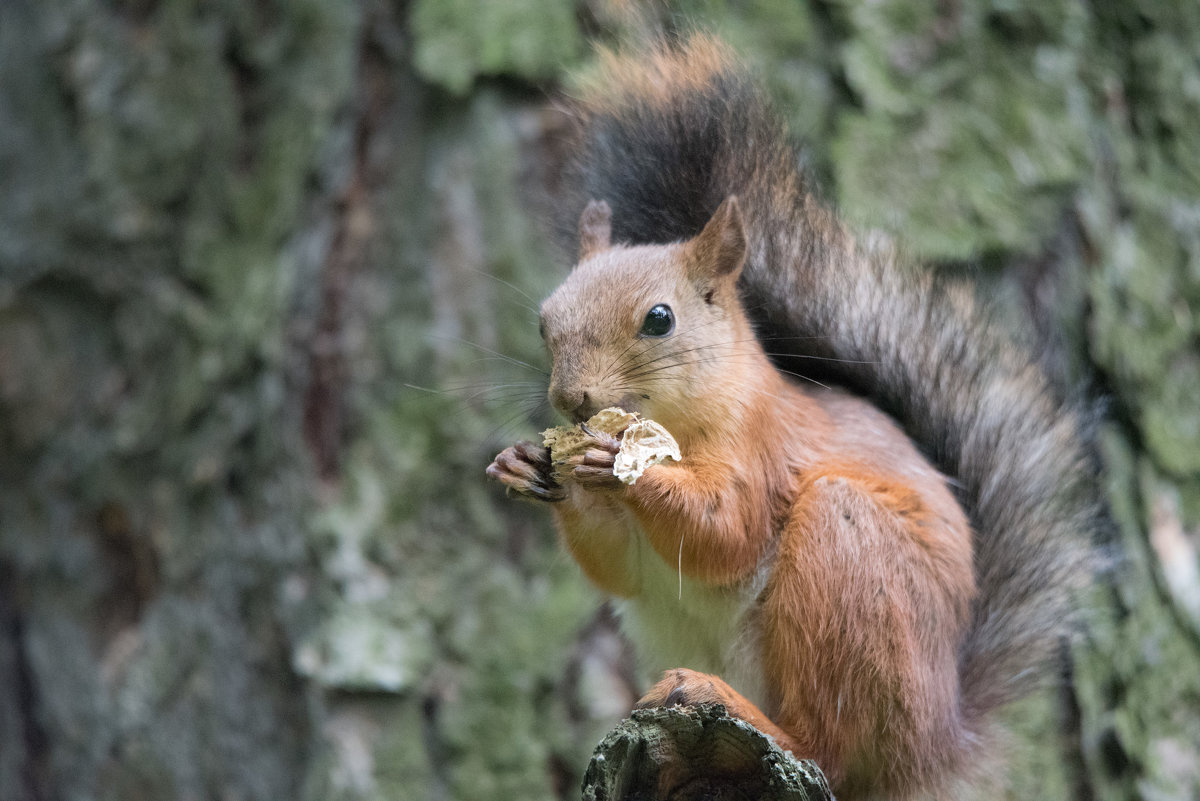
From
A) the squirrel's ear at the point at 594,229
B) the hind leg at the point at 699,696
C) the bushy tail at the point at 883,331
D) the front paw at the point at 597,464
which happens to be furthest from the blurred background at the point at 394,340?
the hind leg at the point at 699,696

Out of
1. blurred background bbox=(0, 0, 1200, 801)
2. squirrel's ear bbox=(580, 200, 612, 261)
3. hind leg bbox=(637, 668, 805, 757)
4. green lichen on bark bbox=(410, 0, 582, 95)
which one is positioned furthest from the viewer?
green lichen on bark bbox=(410, 0, 582, 95)

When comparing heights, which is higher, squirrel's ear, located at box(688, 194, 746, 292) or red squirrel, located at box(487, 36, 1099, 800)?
squirrel's ear, located at box(688, 194, 746, 292)

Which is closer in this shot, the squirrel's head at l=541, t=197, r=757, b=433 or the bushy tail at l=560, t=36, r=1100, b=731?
the squirrel's head at l=541, t=197, r=757, b=433

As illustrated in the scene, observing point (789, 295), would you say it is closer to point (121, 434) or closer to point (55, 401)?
point (121, 434)

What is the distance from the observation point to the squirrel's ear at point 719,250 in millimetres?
1237

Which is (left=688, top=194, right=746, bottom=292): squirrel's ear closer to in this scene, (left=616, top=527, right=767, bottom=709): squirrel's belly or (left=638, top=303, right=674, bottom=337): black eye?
(left=638, top=303, right=674, bottom=337): black eye

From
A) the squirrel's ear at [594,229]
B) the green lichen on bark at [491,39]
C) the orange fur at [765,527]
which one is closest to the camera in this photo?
the orange fur at [765,527]

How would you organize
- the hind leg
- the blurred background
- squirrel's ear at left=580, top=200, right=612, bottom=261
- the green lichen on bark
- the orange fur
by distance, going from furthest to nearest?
the green lichen on bark → the blurred background → squirrel's ear at left=580, top=200, right=612, bottom=261 → the orange fur → the hind leg

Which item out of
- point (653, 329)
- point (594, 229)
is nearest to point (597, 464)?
point (653, 329)

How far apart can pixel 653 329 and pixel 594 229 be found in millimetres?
248

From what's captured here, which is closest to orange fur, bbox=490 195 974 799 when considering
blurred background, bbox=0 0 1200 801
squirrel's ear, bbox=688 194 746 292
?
squirrel's ear, bbox=688 194 746 292

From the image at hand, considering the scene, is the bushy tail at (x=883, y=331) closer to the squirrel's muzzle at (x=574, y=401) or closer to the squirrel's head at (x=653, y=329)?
the squirrel's head at (x=653, y=329)

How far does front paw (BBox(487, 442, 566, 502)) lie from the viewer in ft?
3.84

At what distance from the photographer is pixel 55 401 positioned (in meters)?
2.49
